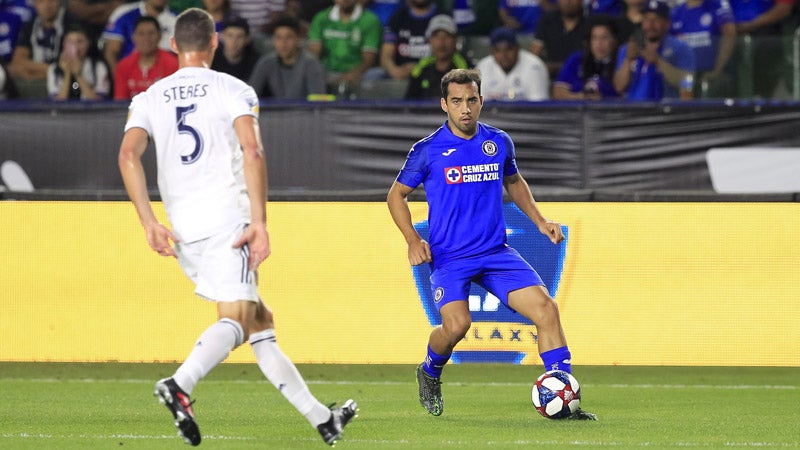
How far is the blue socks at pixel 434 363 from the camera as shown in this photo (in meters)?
7.60

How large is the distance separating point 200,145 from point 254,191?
0.36 m

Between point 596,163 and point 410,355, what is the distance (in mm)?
2887

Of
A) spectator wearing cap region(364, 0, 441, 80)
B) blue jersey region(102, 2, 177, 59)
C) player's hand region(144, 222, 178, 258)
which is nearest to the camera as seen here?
player's hand region(144, 222, 178, 258)

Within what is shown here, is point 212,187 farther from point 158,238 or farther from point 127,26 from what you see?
point 127,26

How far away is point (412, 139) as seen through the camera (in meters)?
11.6

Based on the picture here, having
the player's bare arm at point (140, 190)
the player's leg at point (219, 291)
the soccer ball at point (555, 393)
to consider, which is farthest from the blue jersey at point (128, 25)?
the player's leg at point (219, 291)

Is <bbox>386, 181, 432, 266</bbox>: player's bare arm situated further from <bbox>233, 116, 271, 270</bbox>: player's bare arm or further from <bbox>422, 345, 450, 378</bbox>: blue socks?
<bbox>233, 116, 271, 270</bbox>: player's bare arm

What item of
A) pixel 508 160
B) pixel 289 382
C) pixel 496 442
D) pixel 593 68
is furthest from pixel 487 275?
pixel 593 68

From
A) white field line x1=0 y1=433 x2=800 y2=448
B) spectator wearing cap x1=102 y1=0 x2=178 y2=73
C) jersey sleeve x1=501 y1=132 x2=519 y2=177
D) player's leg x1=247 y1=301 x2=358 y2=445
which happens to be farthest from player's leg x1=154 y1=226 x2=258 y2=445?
spectator wearing cap x1=102 y1=0 x2=178 y2=73

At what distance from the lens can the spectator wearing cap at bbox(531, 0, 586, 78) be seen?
13086 millimetres

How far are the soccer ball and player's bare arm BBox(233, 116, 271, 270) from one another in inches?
81.8

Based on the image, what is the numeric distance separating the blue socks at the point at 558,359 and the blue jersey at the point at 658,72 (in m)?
5.19

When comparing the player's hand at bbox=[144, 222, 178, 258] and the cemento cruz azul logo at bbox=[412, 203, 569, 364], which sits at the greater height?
the player's hand at bbox=[144, 222, 178, 258]

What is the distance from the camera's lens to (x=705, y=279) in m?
9.55
